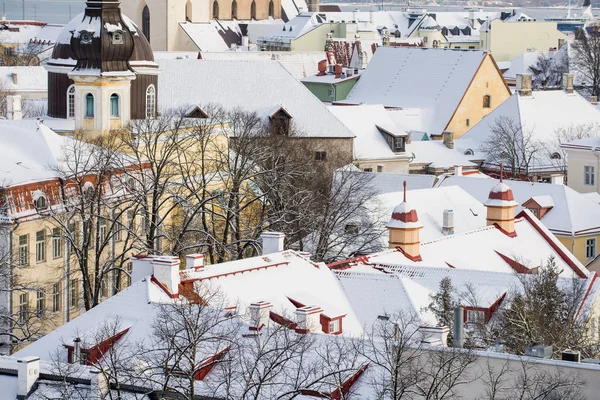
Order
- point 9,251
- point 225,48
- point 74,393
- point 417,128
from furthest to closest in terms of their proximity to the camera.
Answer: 1. point 225,48
2. point 417,128
3. point 9,251
4. point 74,393

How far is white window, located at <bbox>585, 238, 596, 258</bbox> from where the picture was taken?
61031mm

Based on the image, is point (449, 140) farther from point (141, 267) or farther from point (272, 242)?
point (141, 267)

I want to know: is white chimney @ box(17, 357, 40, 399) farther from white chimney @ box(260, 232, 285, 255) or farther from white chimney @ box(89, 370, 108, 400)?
white chimney @ box(260, 232, 285, 255)

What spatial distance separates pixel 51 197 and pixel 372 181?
1534 cm

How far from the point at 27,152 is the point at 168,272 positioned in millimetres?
16696

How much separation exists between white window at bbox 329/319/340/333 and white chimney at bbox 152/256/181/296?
2995mm

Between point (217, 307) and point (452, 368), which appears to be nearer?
point (452, 368)

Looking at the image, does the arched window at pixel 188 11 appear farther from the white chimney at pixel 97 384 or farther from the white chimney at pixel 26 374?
the white chimney at pixel 97 384

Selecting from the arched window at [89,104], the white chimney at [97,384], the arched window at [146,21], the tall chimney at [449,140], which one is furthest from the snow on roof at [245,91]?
the arched window at [146,21]

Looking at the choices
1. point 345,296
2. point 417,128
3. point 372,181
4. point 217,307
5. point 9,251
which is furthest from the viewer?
point 417,128

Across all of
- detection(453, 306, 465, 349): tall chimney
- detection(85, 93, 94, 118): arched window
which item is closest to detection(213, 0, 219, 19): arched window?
detection(85, 93, 94, 118): arched window

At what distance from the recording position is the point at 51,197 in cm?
4909

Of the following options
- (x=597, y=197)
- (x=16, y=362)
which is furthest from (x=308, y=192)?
(x=16, y=362)

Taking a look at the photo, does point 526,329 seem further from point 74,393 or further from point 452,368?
point 74,393
